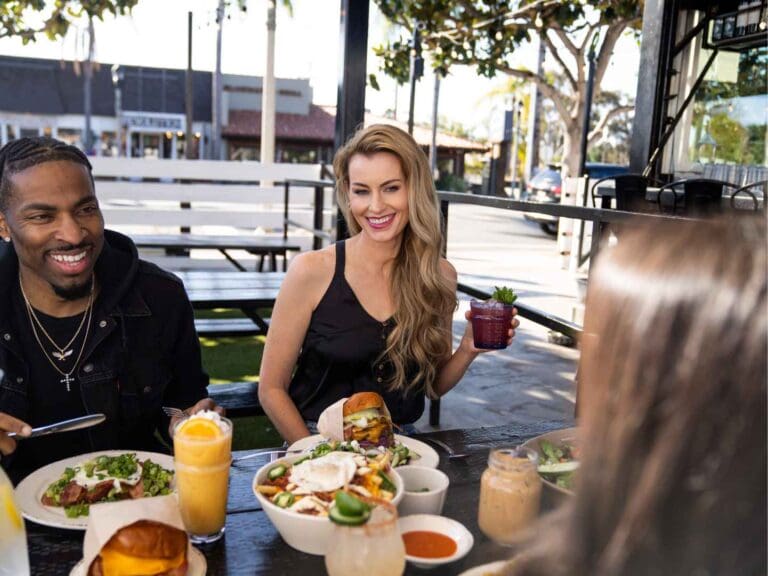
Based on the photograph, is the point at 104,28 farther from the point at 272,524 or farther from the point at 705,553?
the point at 705,553

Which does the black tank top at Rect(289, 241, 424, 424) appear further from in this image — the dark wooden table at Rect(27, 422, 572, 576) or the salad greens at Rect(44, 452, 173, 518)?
the salad greens at Rect(44, 452, 173, 518)

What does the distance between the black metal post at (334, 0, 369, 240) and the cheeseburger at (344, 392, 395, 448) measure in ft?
7.85

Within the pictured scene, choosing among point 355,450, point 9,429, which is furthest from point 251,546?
point 9,429

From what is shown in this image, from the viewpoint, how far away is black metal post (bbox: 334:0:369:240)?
4.03 m

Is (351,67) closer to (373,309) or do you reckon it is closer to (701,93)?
(373,309)

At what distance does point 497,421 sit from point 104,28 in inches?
183

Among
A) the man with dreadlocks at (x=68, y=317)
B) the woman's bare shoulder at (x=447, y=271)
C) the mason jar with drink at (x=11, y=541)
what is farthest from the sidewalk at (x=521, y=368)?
the man with dreadlocks at (x=68, y=317)

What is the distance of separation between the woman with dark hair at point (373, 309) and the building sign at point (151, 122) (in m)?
38.4

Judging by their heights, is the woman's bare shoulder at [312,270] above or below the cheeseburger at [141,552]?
above

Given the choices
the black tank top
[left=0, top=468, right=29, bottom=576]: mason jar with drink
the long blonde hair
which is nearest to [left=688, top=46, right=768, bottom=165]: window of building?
the long blonde hair

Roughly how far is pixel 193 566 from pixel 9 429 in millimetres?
591

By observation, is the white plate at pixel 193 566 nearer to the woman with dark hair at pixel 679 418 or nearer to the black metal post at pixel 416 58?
the woman with dark hair at pixel 679 418

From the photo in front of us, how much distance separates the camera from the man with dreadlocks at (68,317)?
2.07 metres

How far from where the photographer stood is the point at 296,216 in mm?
10109
